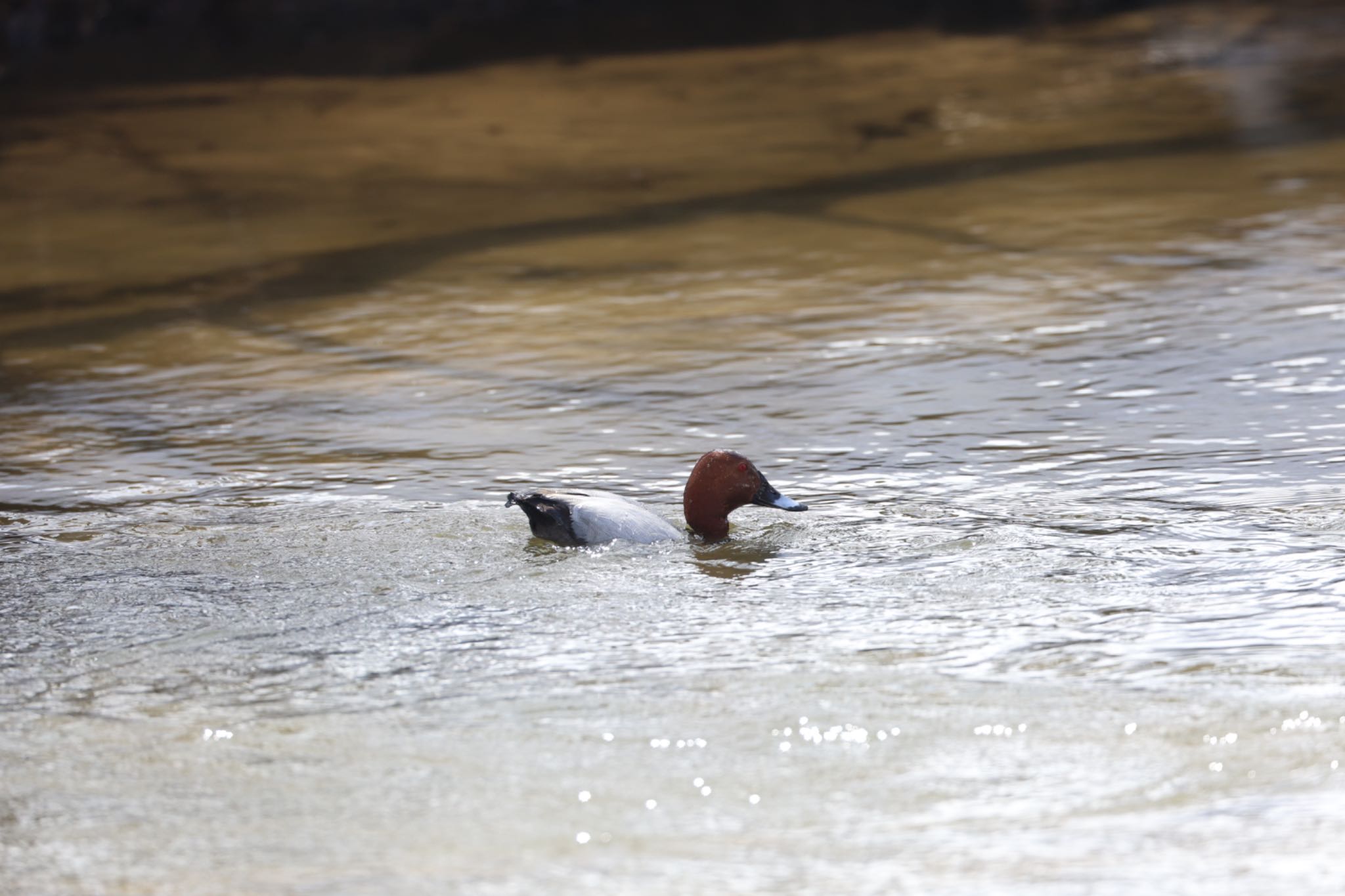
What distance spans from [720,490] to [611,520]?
0.28m

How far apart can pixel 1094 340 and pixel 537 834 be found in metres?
3.98

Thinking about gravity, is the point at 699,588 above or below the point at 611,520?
below

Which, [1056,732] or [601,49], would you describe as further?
[601,49]

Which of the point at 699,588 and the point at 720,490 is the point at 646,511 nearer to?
the point at 720,490

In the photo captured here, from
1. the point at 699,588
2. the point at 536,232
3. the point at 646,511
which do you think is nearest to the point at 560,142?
the point at 536,232

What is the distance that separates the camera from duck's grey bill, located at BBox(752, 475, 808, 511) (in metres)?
4.54

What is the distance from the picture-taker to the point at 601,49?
1532cm

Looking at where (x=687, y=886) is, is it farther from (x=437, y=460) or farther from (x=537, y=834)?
(x=437, y=460)

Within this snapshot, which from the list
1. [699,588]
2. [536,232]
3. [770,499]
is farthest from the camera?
[536,232]

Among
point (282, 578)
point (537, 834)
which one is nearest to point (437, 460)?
point (282, 578)

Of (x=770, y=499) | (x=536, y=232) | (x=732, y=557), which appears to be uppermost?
(x=536, y=232)

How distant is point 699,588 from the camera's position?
4191 mm

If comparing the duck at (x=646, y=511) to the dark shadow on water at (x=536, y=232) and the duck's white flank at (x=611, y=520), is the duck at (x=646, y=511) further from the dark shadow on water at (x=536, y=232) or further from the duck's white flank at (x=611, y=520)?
the dark shadow on water at (x=536, y=232)

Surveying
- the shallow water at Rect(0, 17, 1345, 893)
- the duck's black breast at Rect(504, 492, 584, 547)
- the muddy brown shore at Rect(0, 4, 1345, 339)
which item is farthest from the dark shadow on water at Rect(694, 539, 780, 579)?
the muddy brown shore at Rect(0, 4, 1345, 339)
